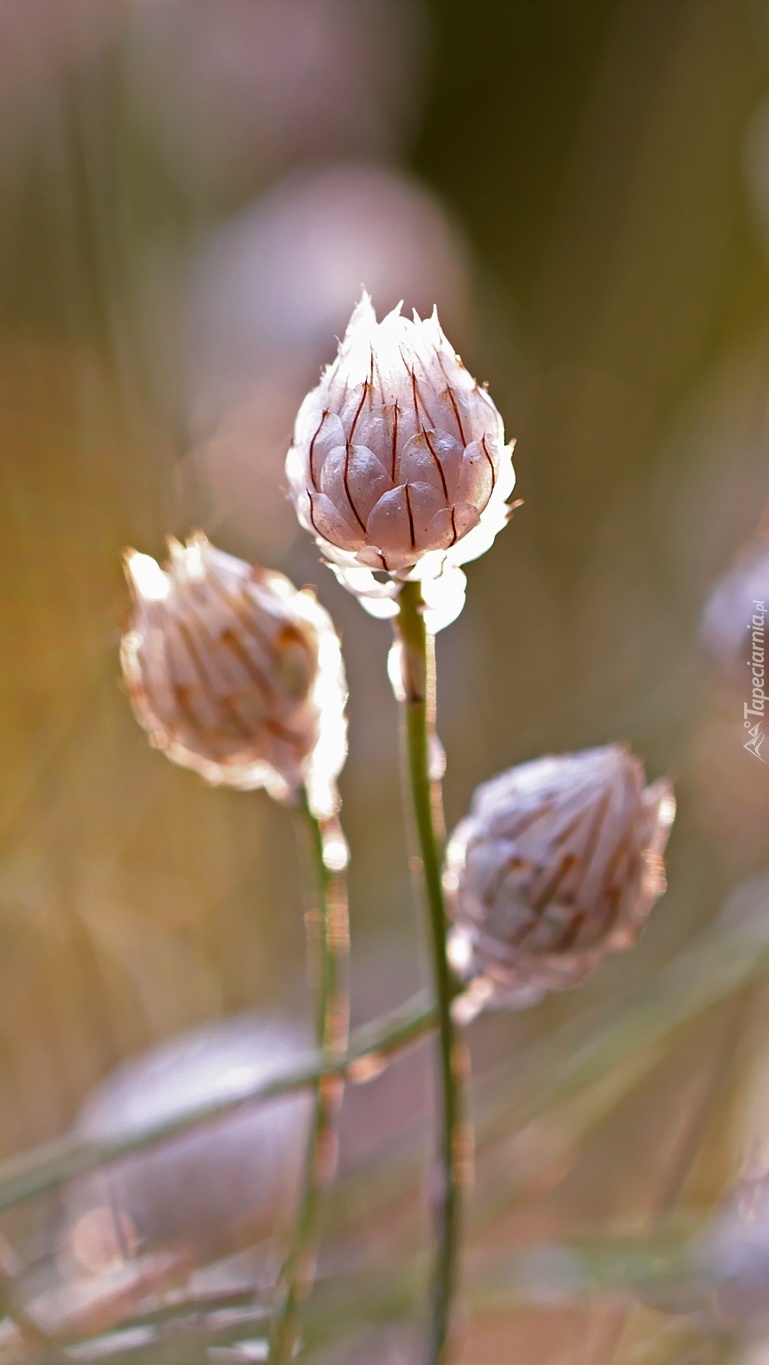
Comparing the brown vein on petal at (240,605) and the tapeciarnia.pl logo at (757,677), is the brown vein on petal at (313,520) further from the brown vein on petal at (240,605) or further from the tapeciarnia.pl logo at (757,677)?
the tapeciarnia.pl logo at (757,677)

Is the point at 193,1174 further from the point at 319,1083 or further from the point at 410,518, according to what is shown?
the point at 410,518

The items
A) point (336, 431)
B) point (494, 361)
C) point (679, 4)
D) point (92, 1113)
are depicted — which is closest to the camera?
point (336, 431)

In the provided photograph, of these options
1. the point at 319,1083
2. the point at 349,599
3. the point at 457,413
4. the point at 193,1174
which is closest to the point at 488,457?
the point at 457,413

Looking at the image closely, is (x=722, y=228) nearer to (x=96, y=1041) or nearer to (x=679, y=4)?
(x=679, y=4)

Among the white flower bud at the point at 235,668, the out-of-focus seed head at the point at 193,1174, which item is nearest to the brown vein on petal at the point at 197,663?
the white flower bud at the point at 235,668

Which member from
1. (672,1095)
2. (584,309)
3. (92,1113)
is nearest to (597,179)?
(584,309)

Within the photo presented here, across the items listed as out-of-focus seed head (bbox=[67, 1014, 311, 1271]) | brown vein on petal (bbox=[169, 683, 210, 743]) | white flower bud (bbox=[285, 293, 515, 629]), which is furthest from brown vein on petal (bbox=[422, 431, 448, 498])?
out-of-focus seed head (bbox=[67, 1014, 311, 1271])
